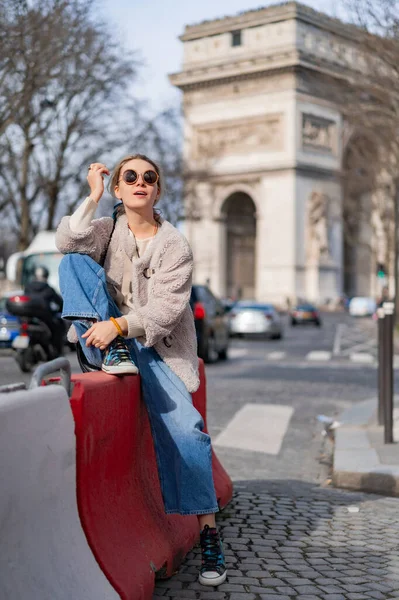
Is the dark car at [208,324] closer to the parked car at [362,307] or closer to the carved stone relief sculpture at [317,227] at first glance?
the carved stone relief sculpture at [317,227]

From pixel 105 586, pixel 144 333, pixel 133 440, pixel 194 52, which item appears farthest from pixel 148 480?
pixel 194 52

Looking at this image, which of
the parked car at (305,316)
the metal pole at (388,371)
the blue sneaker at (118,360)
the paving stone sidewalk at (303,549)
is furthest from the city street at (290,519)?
the parked car at (305,316)

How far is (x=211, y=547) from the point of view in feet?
12.5

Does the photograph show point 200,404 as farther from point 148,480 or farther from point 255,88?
point 255,88

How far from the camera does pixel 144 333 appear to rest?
12.4ft

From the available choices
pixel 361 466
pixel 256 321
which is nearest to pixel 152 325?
pixel 361 466

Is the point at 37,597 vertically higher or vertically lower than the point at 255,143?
lower

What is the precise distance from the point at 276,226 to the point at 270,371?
34.0 meters

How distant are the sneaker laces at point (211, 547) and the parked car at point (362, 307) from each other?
48943mm

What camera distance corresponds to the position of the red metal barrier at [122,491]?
10.5 ft

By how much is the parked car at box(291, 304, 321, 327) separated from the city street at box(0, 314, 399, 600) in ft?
104

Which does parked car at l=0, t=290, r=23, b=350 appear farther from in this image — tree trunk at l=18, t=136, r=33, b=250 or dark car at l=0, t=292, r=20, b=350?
tree trunk at l=18, t=136, r=33, b=250

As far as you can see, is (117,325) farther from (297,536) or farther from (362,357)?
(362,357)

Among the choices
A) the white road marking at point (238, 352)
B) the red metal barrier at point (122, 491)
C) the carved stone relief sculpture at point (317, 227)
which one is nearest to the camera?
the red metal barrier at point (122, 491)
